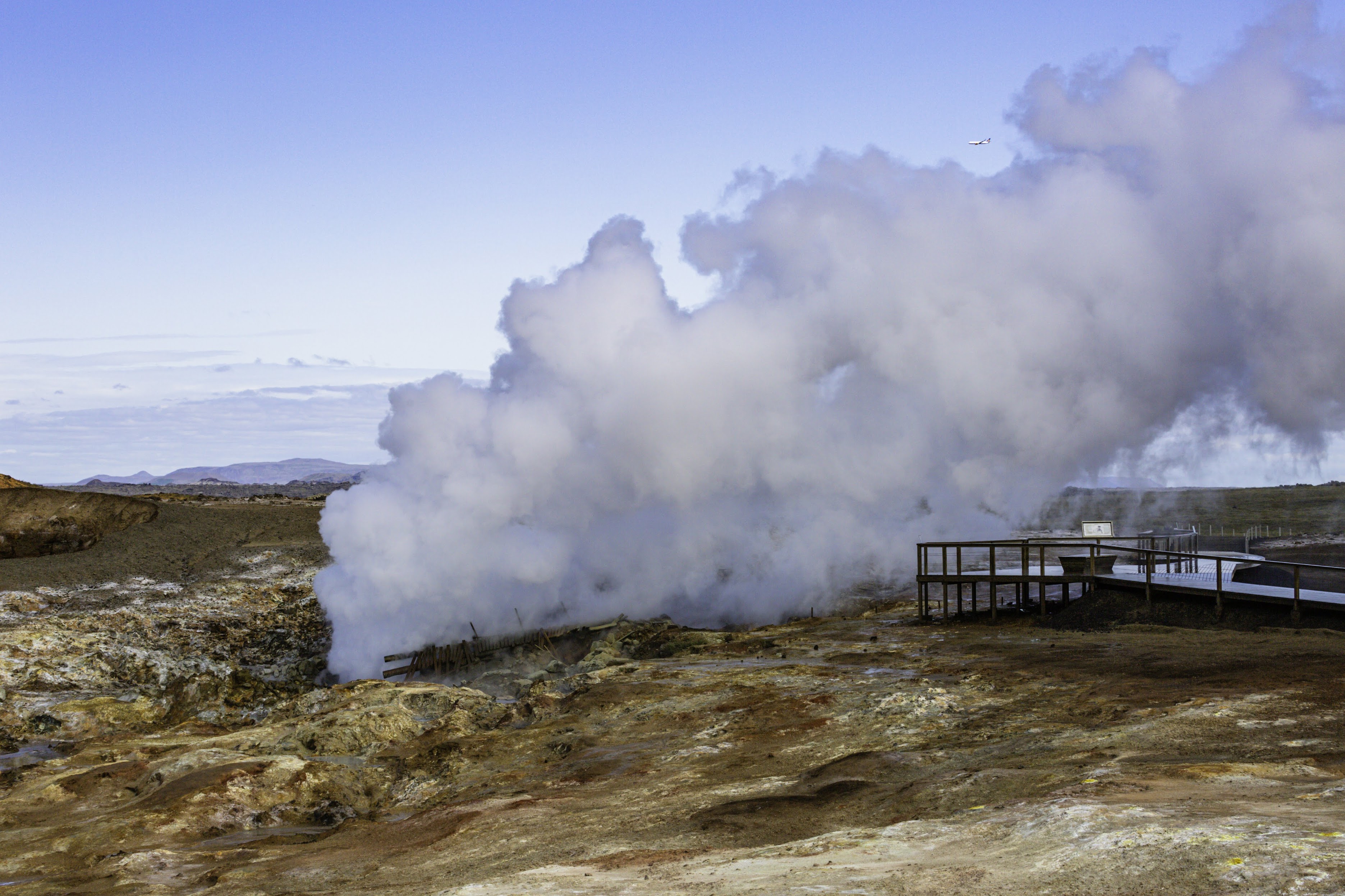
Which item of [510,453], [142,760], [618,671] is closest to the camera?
[142,760]

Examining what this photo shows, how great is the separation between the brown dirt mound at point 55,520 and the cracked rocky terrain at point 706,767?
13784mm

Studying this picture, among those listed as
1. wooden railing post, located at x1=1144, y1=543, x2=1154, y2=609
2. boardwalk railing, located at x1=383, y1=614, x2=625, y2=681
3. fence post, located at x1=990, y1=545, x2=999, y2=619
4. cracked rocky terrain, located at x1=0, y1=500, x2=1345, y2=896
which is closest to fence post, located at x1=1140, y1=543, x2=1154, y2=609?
wooden railing post, located at x1=1144, y1=543, x2=1154, y2=609

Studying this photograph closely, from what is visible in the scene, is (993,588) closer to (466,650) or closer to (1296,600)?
(1296,600)

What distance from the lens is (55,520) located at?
3806 centimetres

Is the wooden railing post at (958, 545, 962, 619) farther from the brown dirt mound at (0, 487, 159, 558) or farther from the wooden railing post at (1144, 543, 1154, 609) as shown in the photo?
the brown dirt mound at (0, 487, 159, 558)

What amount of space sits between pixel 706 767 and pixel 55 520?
34.4 metres

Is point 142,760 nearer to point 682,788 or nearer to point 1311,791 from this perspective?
point 682,788

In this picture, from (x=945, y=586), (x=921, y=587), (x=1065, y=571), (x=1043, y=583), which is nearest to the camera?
(x=1043, y=583)

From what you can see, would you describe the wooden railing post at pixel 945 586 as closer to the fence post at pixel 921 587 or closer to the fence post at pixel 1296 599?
the fence post at pixel 921 587

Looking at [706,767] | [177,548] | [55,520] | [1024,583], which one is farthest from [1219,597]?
[55,520]

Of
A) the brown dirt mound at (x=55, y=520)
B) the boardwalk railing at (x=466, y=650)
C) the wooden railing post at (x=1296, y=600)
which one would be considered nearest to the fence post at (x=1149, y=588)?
the wooden railing post at (x=1296, y=600)

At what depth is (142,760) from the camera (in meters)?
15.2

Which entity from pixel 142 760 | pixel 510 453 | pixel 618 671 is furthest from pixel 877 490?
pixel 142 760

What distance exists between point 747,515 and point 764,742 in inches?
791
